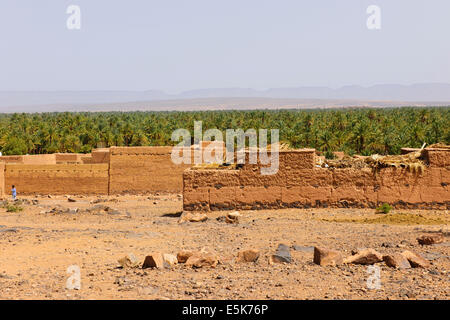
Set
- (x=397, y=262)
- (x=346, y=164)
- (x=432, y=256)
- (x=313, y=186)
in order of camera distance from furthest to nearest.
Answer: (x=346, y=164) < (x=313, y=186) < (x=432, y=256) < (x=397, y=262)

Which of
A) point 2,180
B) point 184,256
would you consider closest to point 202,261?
point 184,256

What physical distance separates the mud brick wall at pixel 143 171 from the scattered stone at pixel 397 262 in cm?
1565

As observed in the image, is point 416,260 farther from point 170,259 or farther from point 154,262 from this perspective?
point 154,262

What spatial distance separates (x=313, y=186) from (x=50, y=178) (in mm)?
13620

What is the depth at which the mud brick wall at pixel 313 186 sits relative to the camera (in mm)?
15188

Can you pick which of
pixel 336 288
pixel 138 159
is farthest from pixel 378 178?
pixel 138 159

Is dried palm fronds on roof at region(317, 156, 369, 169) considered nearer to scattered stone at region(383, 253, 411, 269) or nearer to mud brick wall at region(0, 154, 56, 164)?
scattered stone at region(383, 253, 411, 269)

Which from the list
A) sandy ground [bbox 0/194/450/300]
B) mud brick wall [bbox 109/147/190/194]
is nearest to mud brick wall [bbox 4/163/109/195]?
mud brick wall [bbox 109/147/190/194]

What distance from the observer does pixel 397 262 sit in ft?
28.1

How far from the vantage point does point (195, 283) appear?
7.90 m

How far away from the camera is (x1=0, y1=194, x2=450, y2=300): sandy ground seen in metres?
7.56

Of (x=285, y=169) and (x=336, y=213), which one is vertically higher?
(x=285, y=169)
